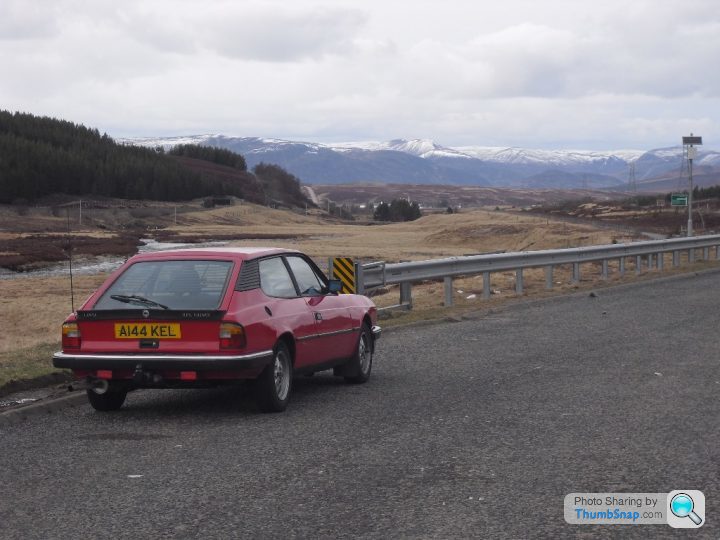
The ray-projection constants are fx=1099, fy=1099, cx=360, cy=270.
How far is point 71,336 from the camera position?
8.70 meters

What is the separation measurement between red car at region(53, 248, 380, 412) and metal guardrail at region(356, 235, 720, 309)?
22.9ft

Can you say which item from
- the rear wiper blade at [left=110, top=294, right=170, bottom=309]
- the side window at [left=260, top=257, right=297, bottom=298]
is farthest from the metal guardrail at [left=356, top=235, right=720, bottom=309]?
the rear wiper blade at [left=110, top=294, right=170, bottom=309]

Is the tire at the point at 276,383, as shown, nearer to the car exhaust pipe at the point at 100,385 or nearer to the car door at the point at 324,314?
the car door at the point at 324,314

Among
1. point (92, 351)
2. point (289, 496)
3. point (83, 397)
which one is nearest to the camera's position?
point (289, 496)

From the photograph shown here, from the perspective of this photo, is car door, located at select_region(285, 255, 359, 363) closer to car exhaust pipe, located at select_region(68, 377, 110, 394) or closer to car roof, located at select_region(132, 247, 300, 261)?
car roof, located at select_region(132, 247, 300, 261)

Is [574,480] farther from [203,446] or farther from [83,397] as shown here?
[83,397]

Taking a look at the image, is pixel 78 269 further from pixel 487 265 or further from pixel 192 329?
pixel 192 329

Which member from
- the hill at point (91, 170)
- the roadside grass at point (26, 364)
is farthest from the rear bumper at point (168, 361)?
the hill at point (91, 170)

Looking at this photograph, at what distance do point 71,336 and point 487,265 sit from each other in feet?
41.1

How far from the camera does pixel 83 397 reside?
31.1ft

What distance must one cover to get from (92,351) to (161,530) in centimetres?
344

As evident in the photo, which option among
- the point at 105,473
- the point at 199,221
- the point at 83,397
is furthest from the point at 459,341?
the point at 199,221

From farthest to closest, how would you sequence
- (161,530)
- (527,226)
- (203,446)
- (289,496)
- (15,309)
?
(527,226) < (15,309) < (203,446) < (289,496) < (161,530)

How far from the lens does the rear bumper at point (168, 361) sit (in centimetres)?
829
